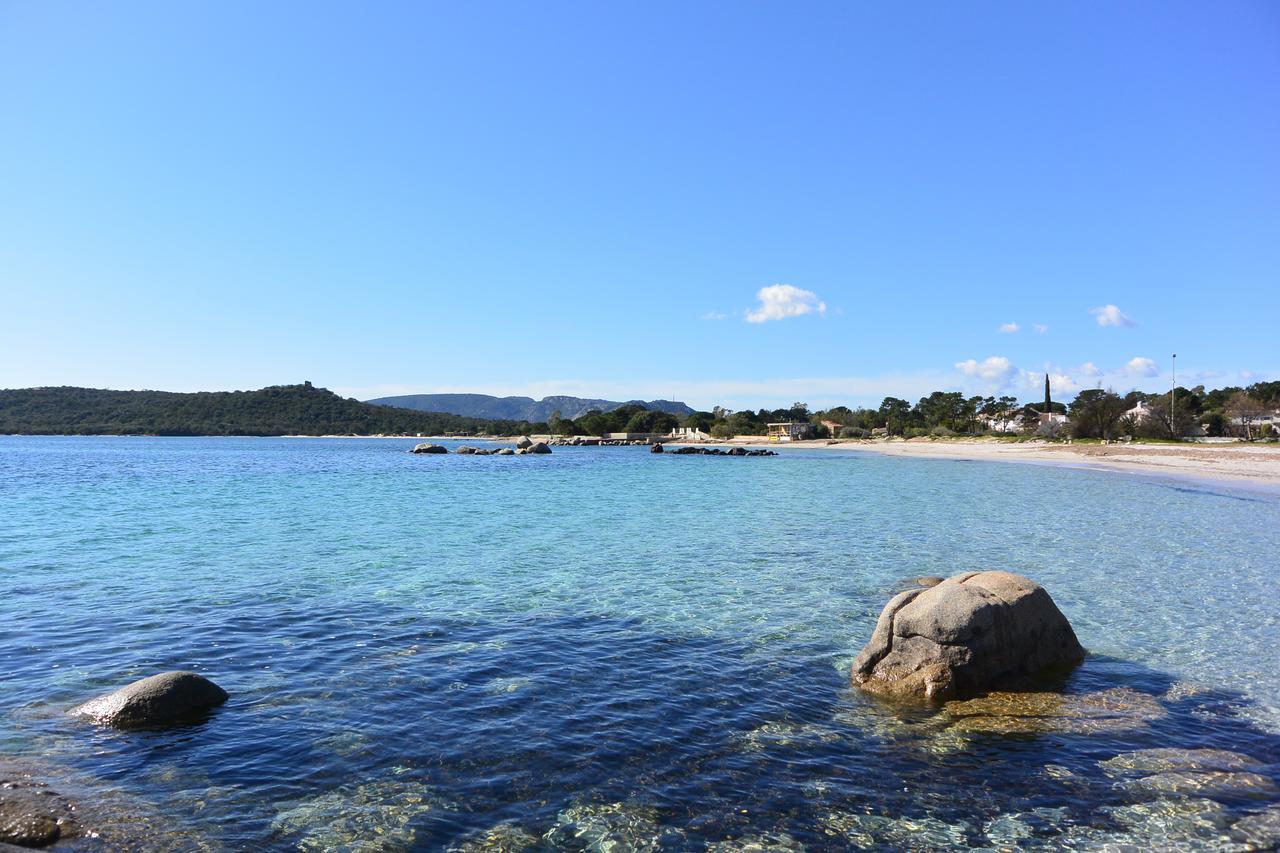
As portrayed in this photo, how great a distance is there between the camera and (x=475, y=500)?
40.0 meters

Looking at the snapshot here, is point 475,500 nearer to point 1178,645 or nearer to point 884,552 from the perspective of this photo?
point 884,552

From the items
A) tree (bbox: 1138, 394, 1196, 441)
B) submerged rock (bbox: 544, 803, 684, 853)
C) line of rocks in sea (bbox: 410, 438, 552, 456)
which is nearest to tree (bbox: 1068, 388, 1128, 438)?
tree (bbox: 1138, 394, 1196, 441)

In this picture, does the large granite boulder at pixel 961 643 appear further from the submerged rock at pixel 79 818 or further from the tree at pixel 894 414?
the tree at pixel 894 414

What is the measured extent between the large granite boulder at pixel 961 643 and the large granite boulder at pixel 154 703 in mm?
8331

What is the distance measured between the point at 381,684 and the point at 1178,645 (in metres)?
12.2

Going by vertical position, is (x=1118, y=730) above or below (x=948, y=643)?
below

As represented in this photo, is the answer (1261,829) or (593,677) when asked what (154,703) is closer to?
(593,677)

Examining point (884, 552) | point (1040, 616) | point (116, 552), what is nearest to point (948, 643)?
point (1040, 616)

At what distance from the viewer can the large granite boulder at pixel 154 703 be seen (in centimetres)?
833

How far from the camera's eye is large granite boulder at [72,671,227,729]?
8328mm

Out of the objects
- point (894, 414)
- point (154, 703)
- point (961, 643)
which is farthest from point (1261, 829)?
point (894, 414)

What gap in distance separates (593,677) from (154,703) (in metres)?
5.26

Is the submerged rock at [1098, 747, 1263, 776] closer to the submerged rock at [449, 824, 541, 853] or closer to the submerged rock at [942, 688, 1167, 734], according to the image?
the submerged rock at [942, 688, 1167, 734]

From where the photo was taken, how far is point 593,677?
10203mm
